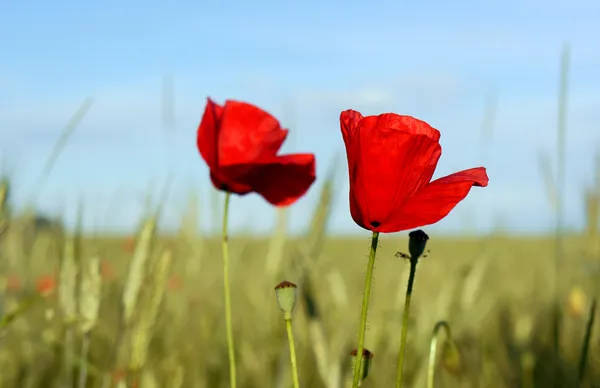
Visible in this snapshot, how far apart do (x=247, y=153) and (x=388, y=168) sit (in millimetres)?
301

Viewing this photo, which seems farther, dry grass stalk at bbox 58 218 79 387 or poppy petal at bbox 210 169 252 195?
dry grass stalk at bbox 58 218 79 387

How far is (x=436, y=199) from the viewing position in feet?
2.17

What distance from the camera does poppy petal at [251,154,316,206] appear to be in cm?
90

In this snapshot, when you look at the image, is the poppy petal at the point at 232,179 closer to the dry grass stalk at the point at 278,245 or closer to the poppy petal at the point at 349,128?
the poppy petal at the point at 349,128

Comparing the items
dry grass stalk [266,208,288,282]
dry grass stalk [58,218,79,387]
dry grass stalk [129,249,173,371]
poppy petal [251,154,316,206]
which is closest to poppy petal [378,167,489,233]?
poppy petal [251,154,316,206]

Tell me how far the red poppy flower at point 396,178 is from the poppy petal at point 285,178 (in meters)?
0.21

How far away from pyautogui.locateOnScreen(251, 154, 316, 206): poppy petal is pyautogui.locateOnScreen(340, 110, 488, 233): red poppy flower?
8.2 inches

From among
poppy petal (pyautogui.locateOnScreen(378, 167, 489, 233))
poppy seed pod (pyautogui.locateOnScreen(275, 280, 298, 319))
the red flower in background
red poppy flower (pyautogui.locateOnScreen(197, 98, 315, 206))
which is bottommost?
the red flower in background

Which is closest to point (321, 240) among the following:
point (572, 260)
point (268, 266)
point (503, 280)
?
point (268, 266)

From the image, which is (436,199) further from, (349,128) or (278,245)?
(278,245)

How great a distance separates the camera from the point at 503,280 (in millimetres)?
4039

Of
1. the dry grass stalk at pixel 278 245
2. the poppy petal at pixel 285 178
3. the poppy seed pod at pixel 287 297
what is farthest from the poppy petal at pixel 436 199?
the dry grass stalk at pixel 278 245

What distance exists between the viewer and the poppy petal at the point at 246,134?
0.94m

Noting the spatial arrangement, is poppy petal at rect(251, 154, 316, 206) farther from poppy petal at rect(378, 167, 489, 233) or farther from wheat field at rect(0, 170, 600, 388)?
poppy petal at rect(378, 167, 489, 233)
